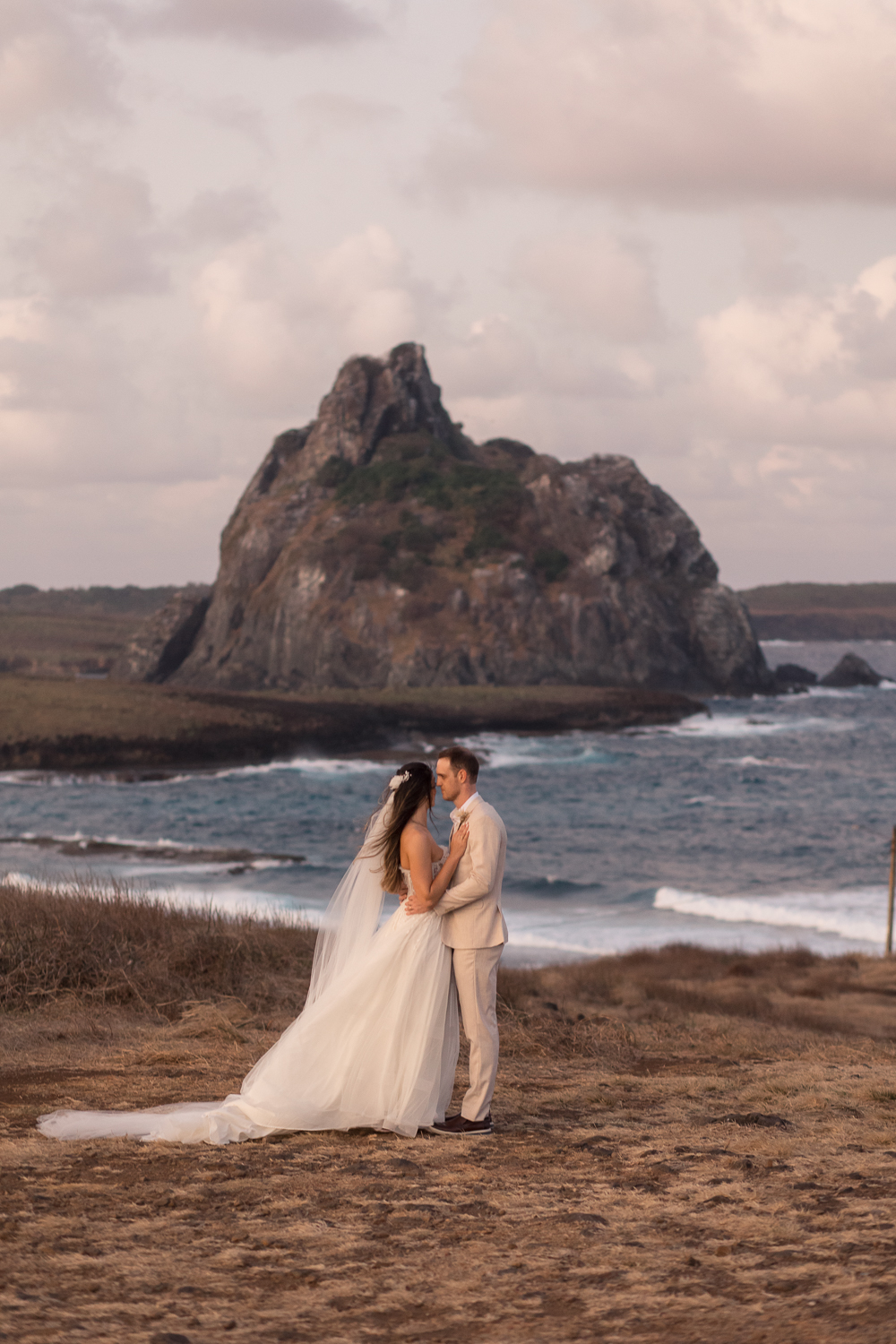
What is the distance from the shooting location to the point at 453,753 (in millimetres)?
6875

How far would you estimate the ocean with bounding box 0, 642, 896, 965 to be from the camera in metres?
27.1

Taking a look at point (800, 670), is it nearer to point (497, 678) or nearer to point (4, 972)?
point (497, 678)

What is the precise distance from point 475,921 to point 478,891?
247 mm

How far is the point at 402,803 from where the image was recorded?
702 cm

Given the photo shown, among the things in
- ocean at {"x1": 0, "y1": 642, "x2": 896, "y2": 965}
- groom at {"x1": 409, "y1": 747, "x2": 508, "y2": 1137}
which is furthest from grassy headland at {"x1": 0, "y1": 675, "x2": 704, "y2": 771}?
groom at {"x1": 409, "y1": 747, "x2": 508, "y2": 1137}

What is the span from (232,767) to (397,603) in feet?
153

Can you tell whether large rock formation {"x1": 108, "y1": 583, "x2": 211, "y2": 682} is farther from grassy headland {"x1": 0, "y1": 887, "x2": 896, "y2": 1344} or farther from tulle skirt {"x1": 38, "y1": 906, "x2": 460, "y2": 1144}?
tulle skirt {"x1": 38, "y1": 906, "x2": 460, "y2": 1144}

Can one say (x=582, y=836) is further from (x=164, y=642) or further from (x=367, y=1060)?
(x=164, y=642)

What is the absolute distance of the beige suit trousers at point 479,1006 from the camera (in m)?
6.95

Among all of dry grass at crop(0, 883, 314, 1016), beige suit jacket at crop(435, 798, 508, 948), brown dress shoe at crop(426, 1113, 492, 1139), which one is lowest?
dry grass at crop(0, 883, 314, 1016)

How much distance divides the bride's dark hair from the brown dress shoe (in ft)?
5.15

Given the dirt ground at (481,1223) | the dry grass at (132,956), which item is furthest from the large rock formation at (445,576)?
the dirt ground at (481,1223)

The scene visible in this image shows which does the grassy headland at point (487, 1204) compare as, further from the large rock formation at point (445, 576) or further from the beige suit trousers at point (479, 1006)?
the large rock formation at point (445, 576)

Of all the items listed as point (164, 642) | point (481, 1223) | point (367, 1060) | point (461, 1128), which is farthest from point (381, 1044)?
point (164, 642)
